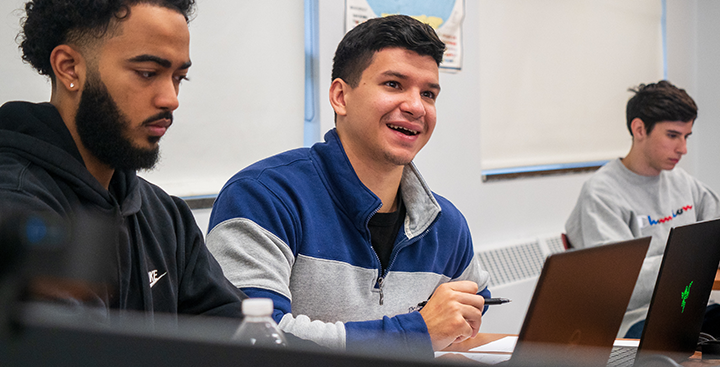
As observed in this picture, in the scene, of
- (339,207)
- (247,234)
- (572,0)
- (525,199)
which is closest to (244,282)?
(247,234)

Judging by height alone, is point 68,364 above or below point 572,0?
below

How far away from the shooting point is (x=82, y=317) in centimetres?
27

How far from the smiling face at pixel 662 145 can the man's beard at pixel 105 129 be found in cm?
222

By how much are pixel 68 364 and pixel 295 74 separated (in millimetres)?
2194

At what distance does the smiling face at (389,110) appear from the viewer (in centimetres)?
153

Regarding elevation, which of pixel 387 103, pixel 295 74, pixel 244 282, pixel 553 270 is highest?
pixel 295 74

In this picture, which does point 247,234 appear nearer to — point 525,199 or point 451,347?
point 451,347

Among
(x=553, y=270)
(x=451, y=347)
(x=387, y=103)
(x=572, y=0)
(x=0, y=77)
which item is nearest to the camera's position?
(x=553, y=270)

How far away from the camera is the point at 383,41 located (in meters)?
1.54

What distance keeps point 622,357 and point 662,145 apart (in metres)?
1.65

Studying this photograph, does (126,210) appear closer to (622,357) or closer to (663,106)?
(622,357)

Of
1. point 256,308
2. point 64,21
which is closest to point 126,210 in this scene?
point 64,21

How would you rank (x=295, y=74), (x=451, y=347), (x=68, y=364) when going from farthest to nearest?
(x=295, y=74) < (x=451, y=347) < (x=68, y=364)

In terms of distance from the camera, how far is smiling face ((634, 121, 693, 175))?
2.59 meters
